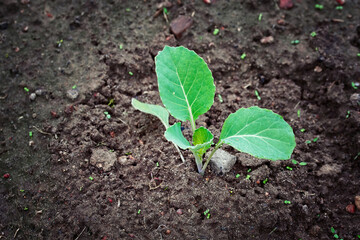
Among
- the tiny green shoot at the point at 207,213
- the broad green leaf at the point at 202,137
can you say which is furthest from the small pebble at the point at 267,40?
the tiny green shoot at the point at 207,213

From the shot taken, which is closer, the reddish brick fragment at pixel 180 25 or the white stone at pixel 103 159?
the white stone at pixel 103 159

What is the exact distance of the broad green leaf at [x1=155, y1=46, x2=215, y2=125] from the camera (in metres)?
1.70

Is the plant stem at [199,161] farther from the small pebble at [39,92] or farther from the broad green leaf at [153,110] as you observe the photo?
the small pebble at [39,92]

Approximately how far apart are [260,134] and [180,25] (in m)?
1.30

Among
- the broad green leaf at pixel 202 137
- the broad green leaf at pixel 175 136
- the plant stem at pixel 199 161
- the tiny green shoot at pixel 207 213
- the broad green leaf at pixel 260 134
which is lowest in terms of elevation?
the tiny green shoot at pixel 207 213

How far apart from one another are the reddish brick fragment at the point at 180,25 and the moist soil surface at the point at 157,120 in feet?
0.16

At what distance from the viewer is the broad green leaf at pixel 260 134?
1.52 metres

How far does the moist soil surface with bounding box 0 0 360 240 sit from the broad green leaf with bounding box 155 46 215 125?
0.36 meters

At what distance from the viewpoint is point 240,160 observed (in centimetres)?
197

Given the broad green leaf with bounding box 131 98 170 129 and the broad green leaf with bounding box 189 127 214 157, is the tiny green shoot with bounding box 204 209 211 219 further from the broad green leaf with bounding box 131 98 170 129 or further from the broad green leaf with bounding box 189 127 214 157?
the broad green leaf with bounding box 131 98 170 129

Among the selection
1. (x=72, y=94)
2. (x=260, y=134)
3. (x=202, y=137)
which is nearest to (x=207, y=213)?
(x=202, y=137)

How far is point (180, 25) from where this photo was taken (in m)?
2.53

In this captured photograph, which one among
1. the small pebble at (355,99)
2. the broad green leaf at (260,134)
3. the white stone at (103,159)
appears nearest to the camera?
the broad green leaf at (260,134)

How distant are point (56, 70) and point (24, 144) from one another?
23.7 inches
